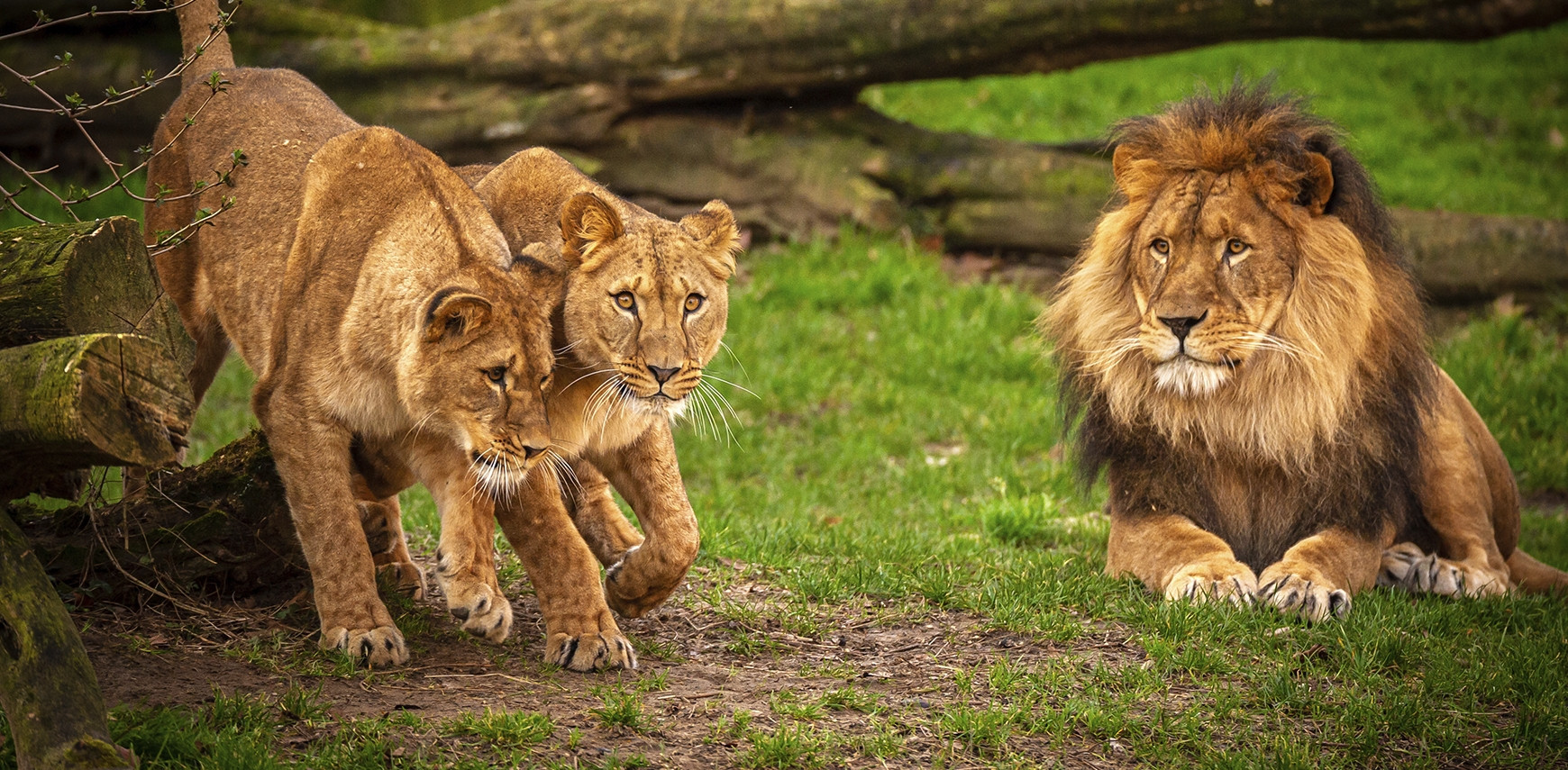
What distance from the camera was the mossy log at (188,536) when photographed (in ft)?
14.3

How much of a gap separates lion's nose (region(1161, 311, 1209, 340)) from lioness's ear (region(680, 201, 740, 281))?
5.46ft

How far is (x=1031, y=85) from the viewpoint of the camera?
50.1 ft

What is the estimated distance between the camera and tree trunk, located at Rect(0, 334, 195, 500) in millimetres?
2750

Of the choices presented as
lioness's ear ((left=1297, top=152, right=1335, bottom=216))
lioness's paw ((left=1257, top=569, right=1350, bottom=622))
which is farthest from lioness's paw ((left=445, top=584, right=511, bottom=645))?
lioness's ear ((left=1297, top=152, right=1335, bottom=216))

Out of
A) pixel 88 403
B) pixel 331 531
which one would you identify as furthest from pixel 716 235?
pixel 88 403

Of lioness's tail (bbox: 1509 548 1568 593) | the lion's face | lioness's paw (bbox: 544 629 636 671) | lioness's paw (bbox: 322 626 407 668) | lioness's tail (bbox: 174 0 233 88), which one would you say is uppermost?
lioness's tail (bbox: 174 0 233 88)

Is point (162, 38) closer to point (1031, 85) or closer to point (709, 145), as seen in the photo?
point (709, 145)

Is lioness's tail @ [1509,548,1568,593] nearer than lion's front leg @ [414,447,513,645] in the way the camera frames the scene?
No

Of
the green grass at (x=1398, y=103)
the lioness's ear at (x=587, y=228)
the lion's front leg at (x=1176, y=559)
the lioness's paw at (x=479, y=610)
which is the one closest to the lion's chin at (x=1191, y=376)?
the lion's front leg at (x=1176, y=559)

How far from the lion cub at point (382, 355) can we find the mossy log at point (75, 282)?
24.2 inches

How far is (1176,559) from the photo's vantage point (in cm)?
526

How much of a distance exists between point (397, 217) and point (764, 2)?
5.97m

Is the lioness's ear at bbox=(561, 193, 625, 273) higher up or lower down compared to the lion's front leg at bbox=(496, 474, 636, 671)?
higher up

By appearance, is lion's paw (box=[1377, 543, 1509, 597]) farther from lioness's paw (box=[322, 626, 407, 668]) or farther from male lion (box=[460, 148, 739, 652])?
lioness's paw (box=[322, 626, 407, 668])
